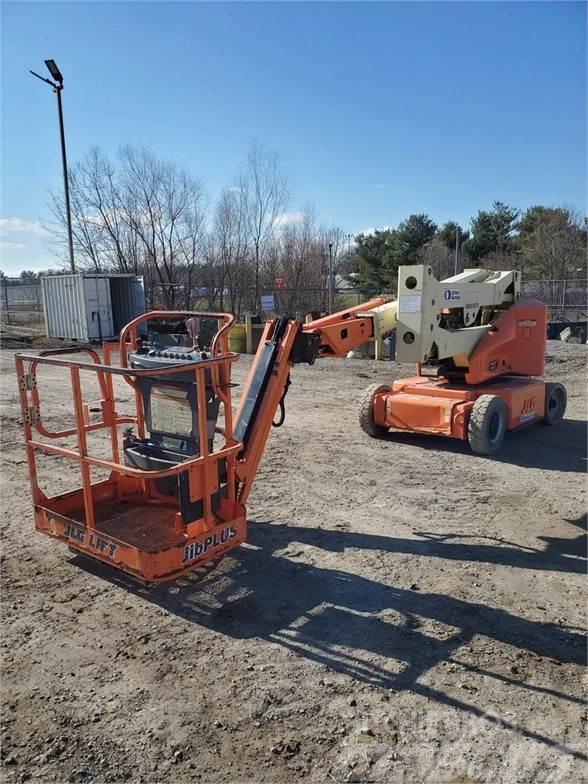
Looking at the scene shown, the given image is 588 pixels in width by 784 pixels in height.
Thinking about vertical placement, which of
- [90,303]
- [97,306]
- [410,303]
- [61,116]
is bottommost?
[410,303]

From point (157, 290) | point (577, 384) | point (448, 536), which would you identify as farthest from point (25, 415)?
point (157, 290)

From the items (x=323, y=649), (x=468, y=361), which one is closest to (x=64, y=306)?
(x=468, y=361)

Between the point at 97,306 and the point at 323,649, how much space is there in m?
19.6

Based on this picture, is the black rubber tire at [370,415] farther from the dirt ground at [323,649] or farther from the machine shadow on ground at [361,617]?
the machine shadow on ground at [361,617]

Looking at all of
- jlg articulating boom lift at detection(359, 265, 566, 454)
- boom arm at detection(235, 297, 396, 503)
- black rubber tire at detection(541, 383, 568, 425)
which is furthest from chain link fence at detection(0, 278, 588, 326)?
boom arm at detection(235, 297, 396, 503)

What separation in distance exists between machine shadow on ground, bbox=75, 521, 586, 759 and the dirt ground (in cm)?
1

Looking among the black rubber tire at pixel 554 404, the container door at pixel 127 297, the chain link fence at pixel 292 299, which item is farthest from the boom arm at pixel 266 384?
the chain link fence at pixel 292 299

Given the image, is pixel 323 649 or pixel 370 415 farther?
pixel 370 415

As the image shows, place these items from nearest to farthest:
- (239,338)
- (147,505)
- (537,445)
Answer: (147,505) < (537,445) < (239,338)

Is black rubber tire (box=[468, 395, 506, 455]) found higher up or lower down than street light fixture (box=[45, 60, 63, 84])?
lower down

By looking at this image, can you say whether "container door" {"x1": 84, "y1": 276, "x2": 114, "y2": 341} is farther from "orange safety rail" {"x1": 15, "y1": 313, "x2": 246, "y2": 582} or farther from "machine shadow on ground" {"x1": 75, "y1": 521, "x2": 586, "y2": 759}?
"machine shadow on ground" {"x1": 75, "y1": 521, "x2": 586, "y2": 759}

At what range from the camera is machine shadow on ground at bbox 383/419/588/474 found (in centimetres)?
706

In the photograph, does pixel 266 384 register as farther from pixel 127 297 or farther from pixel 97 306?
pixel 127 297

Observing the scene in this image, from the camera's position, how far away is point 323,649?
3434mm
